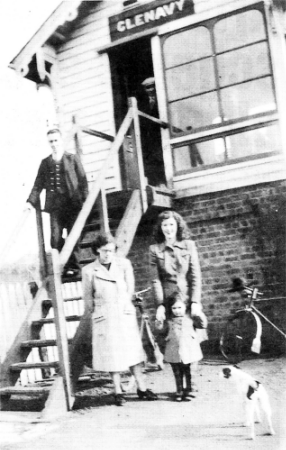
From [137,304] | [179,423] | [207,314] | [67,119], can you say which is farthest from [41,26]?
[179,423]

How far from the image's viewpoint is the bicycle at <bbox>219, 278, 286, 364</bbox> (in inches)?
207

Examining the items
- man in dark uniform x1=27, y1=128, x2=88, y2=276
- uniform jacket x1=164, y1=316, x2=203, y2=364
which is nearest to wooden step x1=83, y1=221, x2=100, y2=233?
man in dark uniform x1=27, y1=128, x2=88, y2=276

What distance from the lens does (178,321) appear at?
3.82 m

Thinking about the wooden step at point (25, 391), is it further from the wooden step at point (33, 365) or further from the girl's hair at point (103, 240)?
the girl's hair at point (103, 240)

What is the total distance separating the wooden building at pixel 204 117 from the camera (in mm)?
5582

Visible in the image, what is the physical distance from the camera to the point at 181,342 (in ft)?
12.3

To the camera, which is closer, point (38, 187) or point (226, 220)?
point (38, 187)

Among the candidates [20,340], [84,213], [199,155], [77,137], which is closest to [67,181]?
[84,213]

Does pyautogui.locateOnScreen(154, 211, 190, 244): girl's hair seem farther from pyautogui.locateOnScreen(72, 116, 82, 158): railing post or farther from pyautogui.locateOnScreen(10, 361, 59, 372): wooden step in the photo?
pyautogui.locateOnScreen(72, 116, 82, 158): railing post

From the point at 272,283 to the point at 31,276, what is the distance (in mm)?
3319

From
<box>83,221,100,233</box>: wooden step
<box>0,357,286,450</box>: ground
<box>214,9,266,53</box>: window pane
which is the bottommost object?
<box>0,357,286,450</box>: ground

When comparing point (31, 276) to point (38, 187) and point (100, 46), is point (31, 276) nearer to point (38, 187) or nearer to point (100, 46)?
point (38, 187)

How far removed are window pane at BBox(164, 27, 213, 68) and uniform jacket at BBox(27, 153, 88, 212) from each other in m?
2.20

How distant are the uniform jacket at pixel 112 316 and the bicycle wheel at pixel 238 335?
1766 mm
